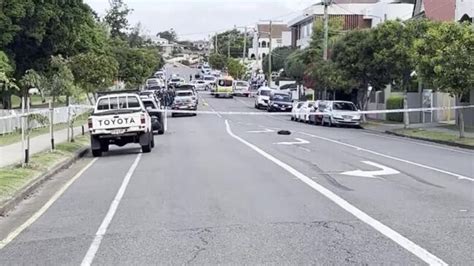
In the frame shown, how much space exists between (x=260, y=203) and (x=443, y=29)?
21923 mm

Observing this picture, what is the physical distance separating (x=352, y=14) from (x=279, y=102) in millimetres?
22159

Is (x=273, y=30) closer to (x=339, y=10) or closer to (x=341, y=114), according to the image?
(x=339, y=10)

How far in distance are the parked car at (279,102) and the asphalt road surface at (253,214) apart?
1768 inches

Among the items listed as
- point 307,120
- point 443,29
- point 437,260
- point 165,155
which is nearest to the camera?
point 437,260

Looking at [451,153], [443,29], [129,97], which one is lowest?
[451,153]

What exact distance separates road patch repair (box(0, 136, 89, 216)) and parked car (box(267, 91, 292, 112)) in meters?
40.5

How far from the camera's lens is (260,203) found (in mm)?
12484

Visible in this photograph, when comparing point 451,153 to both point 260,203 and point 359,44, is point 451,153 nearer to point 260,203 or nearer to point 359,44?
point 260,203

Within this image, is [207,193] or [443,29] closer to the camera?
[207,193]

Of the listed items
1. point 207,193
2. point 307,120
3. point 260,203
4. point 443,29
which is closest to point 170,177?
point 207,193

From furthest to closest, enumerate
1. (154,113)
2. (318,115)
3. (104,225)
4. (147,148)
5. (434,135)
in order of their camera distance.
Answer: (318,115) < (434,135) < (154,113) < (147,148) < (104,225)

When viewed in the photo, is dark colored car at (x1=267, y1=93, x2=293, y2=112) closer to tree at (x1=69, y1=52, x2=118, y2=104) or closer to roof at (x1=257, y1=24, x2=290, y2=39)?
tree at (x1=69, y1=52, x2=118, y2=104)

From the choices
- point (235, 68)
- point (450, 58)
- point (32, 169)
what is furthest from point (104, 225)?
point (235, 68)

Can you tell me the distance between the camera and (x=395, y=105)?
49.4m
